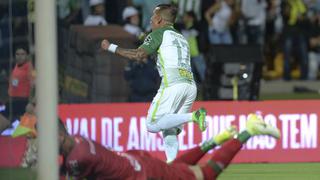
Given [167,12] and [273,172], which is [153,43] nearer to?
[167,12]

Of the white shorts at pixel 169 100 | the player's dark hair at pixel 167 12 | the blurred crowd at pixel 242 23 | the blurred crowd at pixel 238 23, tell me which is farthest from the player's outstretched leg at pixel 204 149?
the blurred crowd at pixel 242 23

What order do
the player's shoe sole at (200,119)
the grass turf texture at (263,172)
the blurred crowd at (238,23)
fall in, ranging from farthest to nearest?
1. the blurred crowd at (238,23)
2. the grass turf texture at (263,172)
3. the player's shoe sole at (200,119)

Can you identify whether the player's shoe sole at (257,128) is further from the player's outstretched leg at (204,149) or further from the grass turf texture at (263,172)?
the grass turf texture at (263,172)

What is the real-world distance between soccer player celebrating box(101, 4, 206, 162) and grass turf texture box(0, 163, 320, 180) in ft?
4.01

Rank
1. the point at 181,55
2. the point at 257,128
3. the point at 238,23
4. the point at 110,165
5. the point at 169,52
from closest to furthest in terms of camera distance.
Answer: the point at 110,165
the point at 257,128
the point at 169,52
the point at 181,55
the point at 238,23

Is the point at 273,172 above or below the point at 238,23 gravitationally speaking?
below

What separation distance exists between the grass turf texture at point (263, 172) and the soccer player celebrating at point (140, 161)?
2.49m

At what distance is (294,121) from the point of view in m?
15.5

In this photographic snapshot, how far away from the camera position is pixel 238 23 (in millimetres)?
21031

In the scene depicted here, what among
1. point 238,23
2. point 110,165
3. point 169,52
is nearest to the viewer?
point 110,165

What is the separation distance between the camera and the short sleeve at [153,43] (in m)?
12.2

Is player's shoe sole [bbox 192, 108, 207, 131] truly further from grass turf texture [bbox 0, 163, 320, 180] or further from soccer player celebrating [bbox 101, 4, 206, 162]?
grass turf texture [bbox 0, 163, 320, 180]

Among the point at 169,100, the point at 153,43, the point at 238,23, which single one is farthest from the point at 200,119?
the point at 238,23

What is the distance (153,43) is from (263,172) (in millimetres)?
2717
